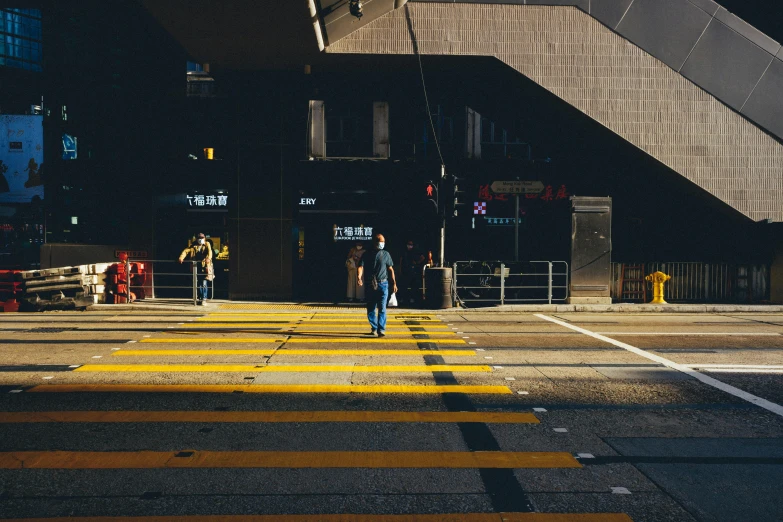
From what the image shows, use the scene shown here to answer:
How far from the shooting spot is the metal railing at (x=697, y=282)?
18.2m

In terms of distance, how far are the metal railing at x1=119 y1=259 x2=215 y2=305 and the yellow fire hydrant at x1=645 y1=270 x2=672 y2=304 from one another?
42.6 ft

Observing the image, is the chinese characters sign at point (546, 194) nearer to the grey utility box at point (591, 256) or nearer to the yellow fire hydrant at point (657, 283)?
the grey utility box at point (591, 256)

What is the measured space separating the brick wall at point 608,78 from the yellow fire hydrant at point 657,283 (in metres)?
2.89

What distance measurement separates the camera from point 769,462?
477cm

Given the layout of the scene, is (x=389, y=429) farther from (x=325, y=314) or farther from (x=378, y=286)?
(x=325, y=314)

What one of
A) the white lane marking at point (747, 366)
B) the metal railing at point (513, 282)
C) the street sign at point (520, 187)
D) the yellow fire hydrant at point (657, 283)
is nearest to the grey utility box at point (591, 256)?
the metal railing at point (513, 282)

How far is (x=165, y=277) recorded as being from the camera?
65.1 ft

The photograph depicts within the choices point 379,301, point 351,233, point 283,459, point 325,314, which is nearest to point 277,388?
point 283,459

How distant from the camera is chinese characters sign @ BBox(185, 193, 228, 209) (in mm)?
20000

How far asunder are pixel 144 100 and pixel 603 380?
17.4 metres

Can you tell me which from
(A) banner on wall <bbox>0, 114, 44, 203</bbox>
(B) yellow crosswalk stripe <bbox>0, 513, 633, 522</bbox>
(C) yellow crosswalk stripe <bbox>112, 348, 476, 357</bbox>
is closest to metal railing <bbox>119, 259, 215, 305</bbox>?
(C) yellow crosswalk stripe <bbox>112, 348, 476, 357</bbox>

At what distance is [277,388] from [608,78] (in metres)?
14.7

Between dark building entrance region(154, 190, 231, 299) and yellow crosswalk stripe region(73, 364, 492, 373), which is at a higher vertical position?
dark building entrance region(154, 190, 231, 299)

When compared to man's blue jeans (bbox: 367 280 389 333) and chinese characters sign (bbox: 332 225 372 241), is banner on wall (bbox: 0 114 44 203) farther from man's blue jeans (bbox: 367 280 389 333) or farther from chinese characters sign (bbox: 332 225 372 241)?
man's blue jeans (bbox: 367 280 389 333)
